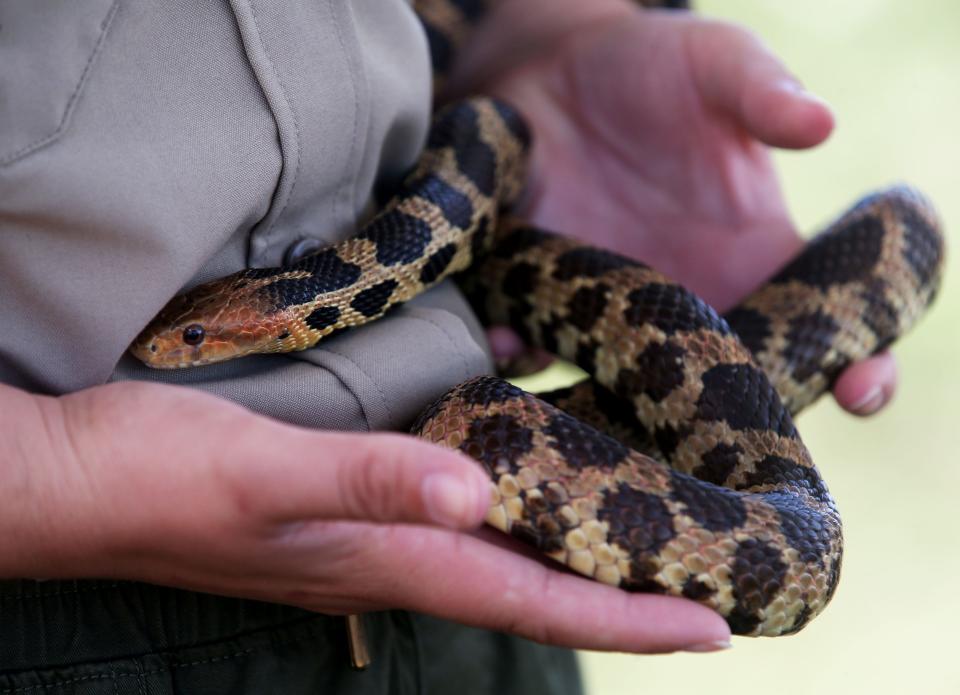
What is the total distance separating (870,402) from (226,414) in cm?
206

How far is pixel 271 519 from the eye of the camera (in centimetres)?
153

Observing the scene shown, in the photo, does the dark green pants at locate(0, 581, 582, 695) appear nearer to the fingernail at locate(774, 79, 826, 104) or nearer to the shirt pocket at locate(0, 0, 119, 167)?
the shirt pocket at locate(0, 0, 119, 167)

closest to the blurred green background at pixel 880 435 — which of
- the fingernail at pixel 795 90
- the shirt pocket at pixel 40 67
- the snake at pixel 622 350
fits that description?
the snake at pixel 622 350

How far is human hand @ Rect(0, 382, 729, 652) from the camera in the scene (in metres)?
1.40

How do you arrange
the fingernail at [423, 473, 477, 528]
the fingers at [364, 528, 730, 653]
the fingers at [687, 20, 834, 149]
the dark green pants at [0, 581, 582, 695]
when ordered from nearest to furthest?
the fingernail at [423, 473, 477, 528], the fingers at [364, 528, 730, 653], the dark green pants at [0, 581, 582, 695], the fingers at [687, 20, 834, 149]

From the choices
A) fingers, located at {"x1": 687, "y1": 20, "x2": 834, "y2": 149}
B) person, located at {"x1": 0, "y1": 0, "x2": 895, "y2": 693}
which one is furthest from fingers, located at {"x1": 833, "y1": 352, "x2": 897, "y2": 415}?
person, located at {"x1": 0, "y1": 0, "x2": 895, "y2": 693}

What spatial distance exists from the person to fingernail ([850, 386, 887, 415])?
120 cm

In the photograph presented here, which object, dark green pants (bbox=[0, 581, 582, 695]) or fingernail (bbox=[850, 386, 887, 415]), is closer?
dark green pants (bbox=[0, 581, 582, 695])

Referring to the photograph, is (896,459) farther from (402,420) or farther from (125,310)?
(125,310)

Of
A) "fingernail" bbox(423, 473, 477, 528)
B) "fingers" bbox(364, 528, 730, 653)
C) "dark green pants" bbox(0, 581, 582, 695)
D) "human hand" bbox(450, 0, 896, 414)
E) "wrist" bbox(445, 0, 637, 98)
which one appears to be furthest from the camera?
"wrist" bbox(445, 0, 637, 98)

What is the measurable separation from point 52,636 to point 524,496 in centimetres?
87

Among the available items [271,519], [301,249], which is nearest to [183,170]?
[301,249]

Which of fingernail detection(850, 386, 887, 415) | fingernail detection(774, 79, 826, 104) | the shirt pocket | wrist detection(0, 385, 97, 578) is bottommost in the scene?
wrist detection(0, 385, 97, 578)

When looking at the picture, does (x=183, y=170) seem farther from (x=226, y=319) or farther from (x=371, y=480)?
(x=371, y=480)
